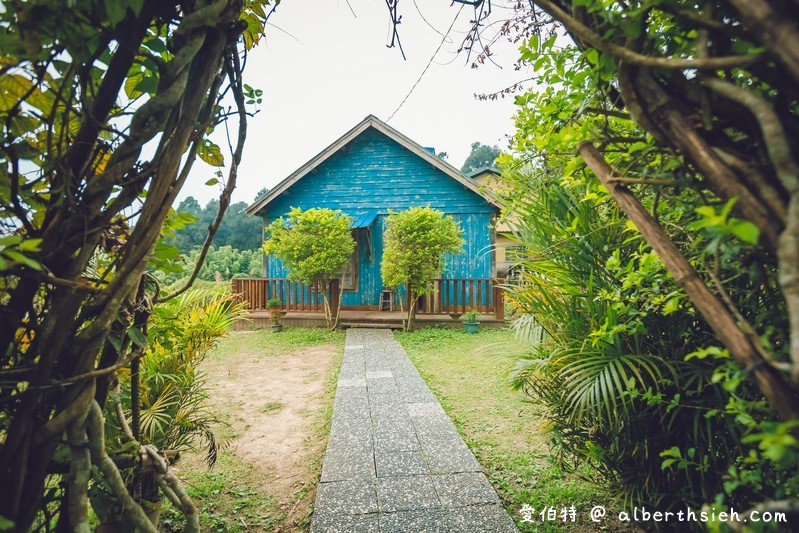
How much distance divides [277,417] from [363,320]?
18.8 feet

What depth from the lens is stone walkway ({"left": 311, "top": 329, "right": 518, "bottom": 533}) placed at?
2189 millimetres

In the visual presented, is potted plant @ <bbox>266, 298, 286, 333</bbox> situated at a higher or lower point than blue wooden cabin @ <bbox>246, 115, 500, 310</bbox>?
lower

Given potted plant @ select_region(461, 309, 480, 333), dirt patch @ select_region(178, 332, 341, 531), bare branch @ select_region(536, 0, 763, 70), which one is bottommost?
dirt patch @ select_region(178, 332, 341, 531)

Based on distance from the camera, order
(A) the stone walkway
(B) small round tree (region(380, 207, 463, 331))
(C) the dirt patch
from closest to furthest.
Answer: (A) the stone walkway, (C) the dirt patch, (B) small round tree (region(380, 207, 463, 331))

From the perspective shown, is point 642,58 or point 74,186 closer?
point 642,58

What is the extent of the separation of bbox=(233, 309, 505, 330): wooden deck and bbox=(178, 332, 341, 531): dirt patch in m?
2.49

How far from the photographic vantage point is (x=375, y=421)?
12.5 feet

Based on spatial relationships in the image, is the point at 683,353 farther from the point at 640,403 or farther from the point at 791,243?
the point at 791,243

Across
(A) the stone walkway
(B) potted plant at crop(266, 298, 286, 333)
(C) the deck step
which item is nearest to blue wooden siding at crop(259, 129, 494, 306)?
(C) the deck step

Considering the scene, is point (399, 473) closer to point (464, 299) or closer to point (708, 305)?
point (708, 305)

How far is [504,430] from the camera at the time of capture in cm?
385

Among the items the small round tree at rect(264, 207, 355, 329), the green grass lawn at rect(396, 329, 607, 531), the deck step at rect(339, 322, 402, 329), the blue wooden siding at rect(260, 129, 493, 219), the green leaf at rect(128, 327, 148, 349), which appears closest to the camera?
the green leaf at rect(128, 327, 148, 349)

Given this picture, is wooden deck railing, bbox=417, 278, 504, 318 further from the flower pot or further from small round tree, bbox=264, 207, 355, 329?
small round tree, bbox=264, 207, 355, 329

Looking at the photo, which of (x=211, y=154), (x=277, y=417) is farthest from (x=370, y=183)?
(x=211, y=154)
